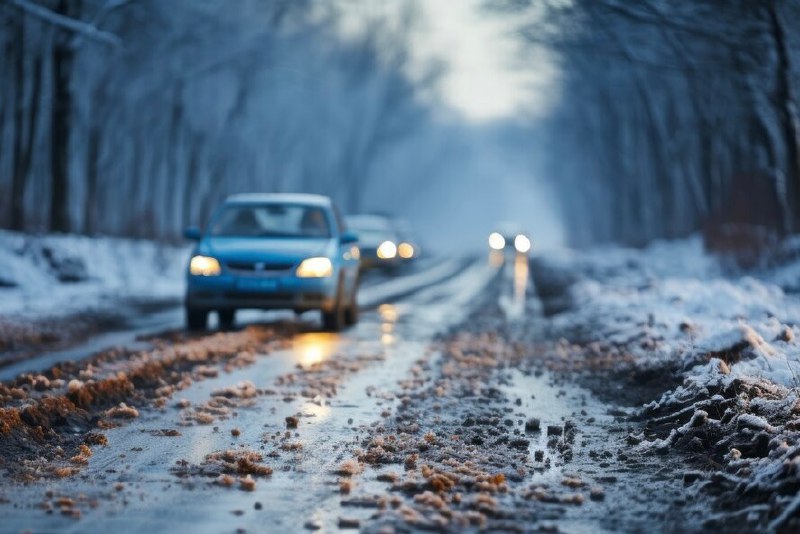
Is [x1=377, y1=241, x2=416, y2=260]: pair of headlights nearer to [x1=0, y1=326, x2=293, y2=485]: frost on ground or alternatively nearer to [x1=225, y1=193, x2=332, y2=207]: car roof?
[x1=225, y1=193, x2=332, y2=207]: car roof

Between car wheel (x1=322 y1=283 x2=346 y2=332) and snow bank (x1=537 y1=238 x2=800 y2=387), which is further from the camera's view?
car wheel (x1=322 y1=283 x2=346 y2=332)

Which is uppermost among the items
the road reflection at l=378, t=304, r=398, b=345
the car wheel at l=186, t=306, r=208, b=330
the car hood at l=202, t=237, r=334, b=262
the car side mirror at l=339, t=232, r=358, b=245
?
the car side mirror at l=339, t=232, r=358, b=245

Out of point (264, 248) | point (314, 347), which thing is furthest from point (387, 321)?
point (314, 347)

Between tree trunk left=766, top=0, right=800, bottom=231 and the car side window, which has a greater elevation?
tree trunk left=766, top=0, right=800, bottom=231

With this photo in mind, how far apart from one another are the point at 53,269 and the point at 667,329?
14126 mm

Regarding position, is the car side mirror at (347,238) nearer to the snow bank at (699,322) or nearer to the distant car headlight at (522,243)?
the snow bank at (699,322)

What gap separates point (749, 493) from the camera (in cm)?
544

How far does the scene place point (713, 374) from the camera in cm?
819

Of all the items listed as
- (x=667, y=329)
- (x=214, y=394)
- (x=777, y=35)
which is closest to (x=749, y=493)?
(x=214, y=394)

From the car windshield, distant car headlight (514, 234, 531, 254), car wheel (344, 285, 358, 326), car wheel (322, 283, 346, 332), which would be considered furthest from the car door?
distant car headlight (514, 234, 531, 254)

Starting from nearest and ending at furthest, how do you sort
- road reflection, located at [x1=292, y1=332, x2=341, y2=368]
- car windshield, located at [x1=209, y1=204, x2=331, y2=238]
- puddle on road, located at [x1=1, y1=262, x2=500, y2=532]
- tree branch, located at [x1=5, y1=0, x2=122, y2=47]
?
puddle on road, located at [x1=1, y1=262, x2=500, y2=532], road reflection, located at [x1=292, y1=332, x2=341, y2=368], car windshield, located at [x1=209, y1=204, x2=331, y2=238], tree branch, located at [x1=5, y1=0, x2=122, y2=47]

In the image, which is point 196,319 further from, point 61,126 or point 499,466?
point 61,126

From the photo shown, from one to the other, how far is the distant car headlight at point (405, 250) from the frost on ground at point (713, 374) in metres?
19.2

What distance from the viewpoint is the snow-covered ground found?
1848 centimetres
